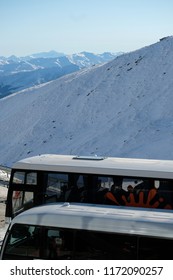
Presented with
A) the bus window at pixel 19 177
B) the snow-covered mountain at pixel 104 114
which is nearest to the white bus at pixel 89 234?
the bus window at pixel 19 177

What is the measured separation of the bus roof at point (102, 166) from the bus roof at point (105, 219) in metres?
3.93

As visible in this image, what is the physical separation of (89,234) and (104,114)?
4503 cm

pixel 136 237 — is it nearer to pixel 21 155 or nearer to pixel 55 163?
pixel 55 163

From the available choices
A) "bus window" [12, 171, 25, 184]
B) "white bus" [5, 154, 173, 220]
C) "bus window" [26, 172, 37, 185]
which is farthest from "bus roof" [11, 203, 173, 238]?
"bus window" [12, 171, 25, 184]

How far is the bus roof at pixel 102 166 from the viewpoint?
1523cm

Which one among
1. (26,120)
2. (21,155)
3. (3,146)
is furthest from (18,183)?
(26,120)

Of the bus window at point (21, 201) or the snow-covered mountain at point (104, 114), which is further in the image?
the snow-covered mountain at point (104, 114)

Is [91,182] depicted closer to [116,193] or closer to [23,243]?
[116,193]

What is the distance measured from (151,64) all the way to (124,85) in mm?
5685

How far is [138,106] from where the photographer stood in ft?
175

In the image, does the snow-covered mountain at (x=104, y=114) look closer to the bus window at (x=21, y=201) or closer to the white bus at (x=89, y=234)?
the bus window at (x=21, y=201)

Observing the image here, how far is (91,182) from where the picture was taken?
15734 millimetres

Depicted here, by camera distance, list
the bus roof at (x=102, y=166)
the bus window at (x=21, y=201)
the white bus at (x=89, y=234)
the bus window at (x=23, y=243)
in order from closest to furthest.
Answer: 1. the white bus at (x=89, y=234)
2. the bus window at (x=23, y=243)
3. the bus roof at (x=102, y=166)
4. the bus window at (x=21, y=201)
